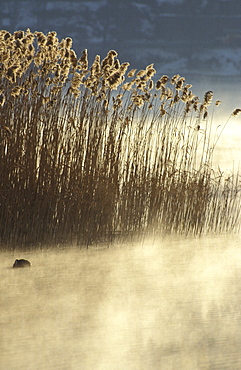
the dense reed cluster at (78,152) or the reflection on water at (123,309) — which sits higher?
the dense reed cluster at (78,152)

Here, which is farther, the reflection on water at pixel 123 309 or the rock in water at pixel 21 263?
the rock in water at pixel 21 263

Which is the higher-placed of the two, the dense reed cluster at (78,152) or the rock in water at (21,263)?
the dense reed cluster at (78,152)

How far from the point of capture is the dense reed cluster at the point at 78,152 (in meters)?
3.16

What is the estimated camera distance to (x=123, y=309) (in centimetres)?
231

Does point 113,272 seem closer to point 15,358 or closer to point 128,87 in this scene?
point 15,358

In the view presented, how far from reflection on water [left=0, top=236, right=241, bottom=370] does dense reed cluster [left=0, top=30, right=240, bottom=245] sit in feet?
0.67

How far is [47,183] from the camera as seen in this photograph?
3203 mm

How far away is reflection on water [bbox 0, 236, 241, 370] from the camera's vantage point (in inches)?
75.2

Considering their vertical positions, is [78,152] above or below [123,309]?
above

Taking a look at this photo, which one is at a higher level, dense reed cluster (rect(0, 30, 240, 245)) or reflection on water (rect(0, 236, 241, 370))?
dense reed cluster (rect(0, 30, 240, 245))

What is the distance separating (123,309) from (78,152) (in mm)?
1229

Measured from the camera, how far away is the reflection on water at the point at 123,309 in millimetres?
1910

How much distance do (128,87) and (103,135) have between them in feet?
1.10

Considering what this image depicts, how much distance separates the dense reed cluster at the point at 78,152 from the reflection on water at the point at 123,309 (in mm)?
206
